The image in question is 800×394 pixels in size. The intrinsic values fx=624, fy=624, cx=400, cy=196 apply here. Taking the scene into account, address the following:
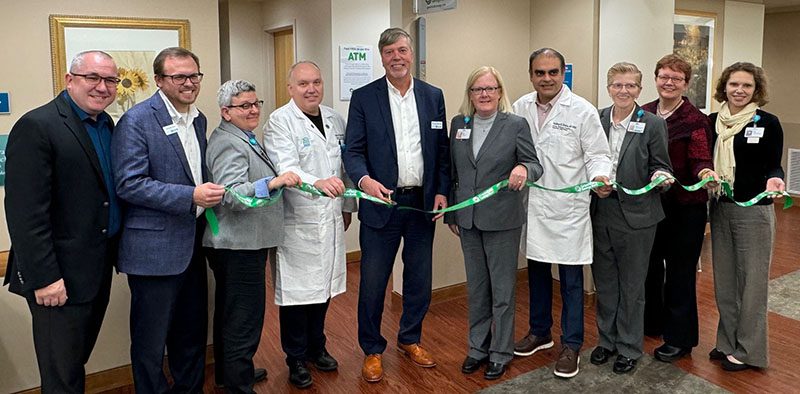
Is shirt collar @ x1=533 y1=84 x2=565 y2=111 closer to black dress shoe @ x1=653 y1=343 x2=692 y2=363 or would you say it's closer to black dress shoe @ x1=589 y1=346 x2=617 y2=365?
black dress shoe @ x1=589 y1=346 x2=617 y2=365

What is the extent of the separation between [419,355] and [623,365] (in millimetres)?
1193

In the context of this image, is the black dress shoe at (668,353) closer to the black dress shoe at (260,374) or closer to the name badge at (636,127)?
the name badge at (636,127)

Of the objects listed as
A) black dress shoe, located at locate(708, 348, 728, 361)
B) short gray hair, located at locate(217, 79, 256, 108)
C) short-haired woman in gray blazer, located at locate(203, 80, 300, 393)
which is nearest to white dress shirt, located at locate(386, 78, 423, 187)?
short-haired woman in gray blazer, located at locate(203, 80, 300, 393)

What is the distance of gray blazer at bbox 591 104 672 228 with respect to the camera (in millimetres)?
3426

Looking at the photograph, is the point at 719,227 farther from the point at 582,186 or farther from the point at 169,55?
the point at 169,55

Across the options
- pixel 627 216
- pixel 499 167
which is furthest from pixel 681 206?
pixel 499 167

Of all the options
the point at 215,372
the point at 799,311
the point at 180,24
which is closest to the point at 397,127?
the point at 180,24

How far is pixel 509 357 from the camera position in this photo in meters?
3.60

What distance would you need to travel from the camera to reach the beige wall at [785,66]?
8985 mm

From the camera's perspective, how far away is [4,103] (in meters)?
3.06

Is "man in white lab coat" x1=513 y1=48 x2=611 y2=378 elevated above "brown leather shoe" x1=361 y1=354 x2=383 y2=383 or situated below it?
above

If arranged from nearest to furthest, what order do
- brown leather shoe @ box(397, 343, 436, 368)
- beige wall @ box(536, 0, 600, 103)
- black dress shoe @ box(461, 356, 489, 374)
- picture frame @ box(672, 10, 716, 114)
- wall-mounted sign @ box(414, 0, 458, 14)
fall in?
black dress shoe @ box(461, 356, 489, 374), brown leather shoe @ box(397, 343, 436, 368), wall-mounted sign @ box(414, 0, 458, 14), beige wall @ box(536, 0, 600, 103), picture frame @ box(672, 10, 716, 114)

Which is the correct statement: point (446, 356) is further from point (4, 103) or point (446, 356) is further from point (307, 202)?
point (4, 103)

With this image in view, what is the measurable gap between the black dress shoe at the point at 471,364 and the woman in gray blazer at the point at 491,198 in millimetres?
17
